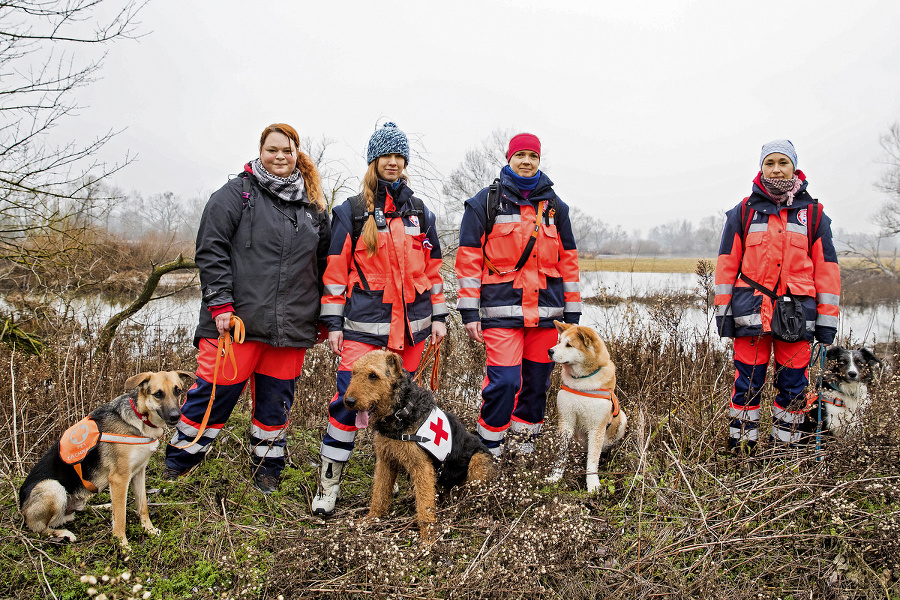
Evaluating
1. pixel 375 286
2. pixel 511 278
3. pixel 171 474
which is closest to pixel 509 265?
pixel 511 278

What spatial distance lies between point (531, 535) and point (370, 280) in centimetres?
208

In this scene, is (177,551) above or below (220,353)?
below

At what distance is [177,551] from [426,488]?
1622 mm

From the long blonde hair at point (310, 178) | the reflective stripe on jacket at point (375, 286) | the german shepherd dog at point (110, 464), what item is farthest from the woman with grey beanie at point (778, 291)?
the german shepherd dog at point (110, 464)

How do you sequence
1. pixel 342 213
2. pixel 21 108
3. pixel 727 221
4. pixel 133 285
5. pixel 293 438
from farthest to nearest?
pixel 133 285, pixel 21 108, pixel 293 438, pixel 727 221, pixel 342 213

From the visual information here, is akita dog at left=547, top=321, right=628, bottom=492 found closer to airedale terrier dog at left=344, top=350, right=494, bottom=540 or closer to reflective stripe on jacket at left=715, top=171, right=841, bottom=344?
airedale terrier dog at left=344, top=350, right=494, bottom=540

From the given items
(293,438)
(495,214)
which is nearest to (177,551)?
(293,438)

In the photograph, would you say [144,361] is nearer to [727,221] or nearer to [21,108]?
[21,108]

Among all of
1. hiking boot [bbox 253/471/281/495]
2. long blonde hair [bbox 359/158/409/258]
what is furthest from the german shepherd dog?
long blonde hair [bbox 359/158/409/258]

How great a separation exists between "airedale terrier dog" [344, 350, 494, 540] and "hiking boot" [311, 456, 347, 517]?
1.42 feet

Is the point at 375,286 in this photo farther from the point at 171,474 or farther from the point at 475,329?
the point at 171,474

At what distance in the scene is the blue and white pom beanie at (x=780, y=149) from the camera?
423 centimetres

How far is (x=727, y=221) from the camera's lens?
175 inches

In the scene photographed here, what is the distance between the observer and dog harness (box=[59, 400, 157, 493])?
3094 mm
